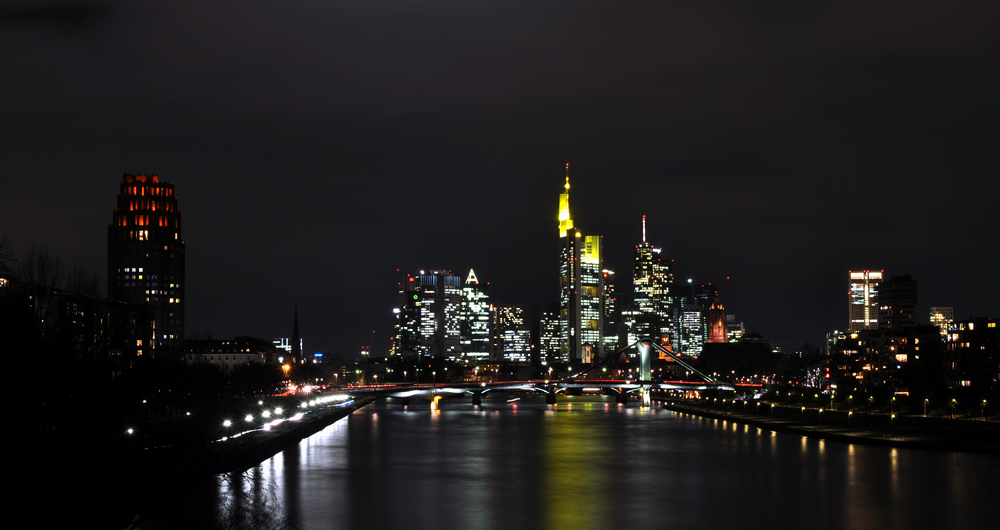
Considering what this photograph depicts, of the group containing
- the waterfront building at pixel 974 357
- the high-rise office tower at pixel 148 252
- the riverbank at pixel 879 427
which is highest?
the high-rise office tower at pixel 148 252

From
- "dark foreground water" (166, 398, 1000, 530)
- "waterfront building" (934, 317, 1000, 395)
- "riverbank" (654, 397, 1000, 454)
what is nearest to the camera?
"dark foreground water" (166, 398, 1000, 530)

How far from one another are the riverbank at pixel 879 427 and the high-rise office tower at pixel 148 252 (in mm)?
Answer: 80716

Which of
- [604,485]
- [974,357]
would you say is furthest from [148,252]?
[604,485]

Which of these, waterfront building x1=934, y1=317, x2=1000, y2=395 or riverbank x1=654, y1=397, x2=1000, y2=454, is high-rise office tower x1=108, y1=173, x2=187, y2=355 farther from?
waterfront building x1=934, y1=317, x2=1000, y2=395

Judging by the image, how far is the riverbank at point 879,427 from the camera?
59531mm

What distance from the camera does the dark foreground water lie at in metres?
35.4

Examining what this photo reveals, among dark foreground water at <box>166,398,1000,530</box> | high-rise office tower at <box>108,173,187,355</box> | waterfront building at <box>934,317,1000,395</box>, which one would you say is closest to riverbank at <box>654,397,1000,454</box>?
dark foreground water at <box>166,398,1000,530</box>

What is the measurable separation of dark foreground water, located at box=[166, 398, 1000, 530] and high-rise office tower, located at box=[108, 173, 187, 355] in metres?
78.6

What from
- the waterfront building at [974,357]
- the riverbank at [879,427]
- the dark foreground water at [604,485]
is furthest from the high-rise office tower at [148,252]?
the waterfront building at [974,357]

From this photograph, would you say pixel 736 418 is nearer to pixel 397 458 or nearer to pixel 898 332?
pixel 397 458

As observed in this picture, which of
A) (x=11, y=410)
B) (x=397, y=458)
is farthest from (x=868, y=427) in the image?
(x=11, y=410)

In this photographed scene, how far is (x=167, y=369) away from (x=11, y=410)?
33665 mm

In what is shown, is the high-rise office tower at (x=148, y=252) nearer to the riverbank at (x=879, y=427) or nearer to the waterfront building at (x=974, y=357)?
the riverbank at (x=879, y=427)

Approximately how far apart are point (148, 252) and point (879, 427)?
354ft
